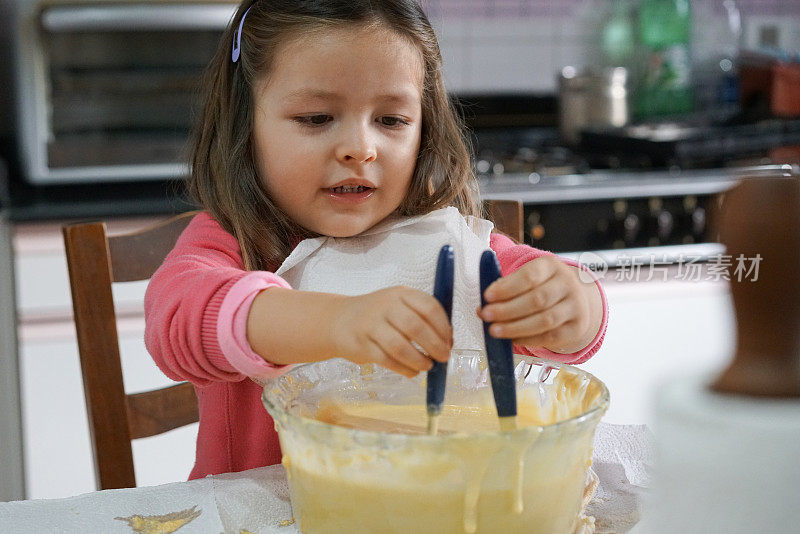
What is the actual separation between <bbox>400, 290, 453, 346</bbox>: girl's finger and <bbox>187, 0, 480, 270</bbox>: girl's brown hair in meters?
0.44

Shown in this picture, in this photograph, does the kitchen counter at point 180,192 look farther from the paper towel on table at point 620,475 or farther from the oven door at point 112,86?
the paper towel on table at point 620,475

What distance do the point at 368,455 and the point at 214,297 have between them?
25 centimetres

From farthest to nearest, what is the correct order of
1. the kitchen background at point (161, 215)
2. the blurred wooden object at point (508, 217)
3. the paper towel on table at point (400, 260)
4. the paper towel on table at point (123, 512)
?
the kitchen background at point (161, 215), the blurred wooden object at point (508, 217), the paper towel on table at point (400, 260), the paper towel on table at point (123, 512)

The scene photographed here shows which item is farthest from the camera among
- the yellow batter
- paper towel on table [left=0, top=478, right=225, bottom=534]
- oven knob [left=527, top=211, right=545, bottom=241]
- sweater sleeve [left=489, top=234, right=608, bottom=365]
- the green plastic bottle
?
the green plastic bottle

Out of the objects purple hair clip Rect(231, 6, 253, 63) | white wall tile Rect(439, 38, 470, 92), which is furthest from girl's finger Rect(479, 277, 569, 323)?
white wall tile Rect(439, 38, 470, 92)

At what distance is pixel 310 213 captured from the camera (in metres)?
0.95

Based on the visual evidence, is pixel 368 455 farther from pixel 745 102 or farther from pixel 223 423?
pixel 745 102

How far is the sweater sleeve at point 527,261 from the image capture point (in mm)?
839

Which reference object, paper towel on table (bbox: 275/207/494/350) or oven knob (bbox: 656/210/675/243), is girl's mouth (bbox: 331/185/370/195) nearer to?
paper towel on table (bbox: 275/207/494/350)

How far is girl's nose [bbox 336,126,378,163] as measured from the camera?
87 centimetres

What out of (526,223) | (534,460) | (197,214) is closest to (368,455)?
(534,460)

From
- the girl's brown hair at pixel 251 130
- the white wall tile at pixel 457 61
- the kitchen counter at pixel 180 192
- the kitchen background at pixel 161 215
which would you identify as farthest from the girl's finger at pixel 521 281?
the white wall tile at pixel 457 61

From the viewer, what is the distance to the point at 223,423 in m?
1.00

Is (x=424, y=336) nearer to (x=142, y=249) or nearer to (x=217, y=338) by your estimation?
(x=217, y=338)
